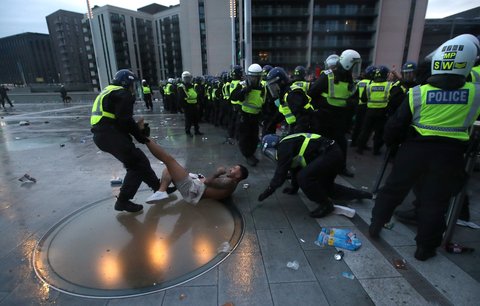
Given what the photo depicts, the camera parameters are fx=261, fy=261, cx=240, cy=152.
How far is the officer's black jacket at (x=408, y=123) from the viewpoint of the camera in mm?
2194

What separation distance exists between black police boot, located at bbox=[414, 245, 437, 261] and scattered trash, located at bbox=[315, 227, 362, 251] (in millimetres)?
504

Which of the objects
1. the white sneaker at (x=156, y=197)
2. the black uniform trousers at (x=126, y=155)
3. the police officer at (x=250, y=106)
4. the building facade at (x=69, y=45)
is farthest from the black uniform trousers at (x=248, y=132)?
the building facade at (x=69, y=45)

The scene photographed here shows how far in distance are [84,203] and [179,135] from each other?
16.5 ft

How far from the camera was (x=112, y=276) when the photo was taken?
2365 mm

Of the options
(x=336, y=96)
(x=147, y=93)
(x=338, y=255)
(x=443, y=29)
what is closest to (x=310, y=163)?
(x=338, y=255)

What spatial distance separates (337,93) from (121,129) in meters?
3.39

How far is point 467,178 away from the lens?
7.89ft

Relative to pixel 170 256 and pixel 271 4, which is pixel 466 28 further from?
pixel 170 256

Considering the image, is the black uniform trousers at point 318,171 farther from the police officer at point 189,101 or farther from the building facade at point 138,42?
the building facade at point 138,42

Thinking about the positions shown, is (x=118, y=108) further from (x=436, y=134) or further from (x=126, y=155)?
(x=436, y=134)

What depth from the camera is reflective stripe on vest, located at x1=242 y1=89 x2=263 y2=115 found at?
5.35 metres

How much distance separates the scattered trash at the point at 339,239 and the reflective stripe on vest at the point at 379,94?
392 centimetres

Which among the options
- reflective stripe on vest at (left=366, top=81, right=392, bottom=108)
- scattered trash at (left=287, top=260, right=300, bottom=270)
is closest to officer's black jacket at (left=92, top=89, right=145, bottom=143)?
scattered trash at (left=287, top=260, right=300, bottom=270)

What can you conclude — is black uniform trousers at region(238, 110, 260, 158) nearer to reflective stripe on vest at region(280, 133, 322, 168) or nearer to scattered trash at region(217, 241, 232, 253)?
reflective stripe on vest at region(280, 133, 322, 168)
